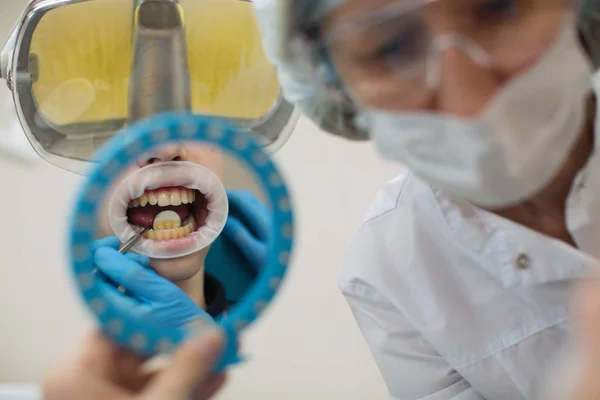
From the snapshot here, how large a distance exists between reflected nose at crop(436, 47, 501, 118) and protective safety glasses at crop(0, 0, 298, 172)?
0.53 meters

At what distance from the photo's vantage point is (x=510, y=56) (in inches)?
25.7

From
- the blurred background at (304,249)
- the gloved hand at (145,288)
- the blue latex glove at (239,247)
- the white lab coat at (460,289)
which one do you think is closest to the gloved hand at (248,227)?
the blue latex glove at (239,247)

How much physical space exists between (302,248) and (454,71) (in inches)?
38.1

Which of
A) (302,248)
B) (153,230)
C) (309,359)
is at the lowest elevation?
(309,359)

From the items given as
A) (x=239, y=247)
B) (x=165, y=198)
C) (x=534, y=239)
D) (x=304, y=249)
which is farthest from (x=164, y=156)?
(x=304, y=249)

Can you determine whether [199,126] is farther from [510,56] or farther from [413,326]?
[413,326]

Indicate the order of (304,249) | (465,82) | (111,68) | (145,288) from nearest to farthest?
1. (465,82)
2. (145,288)
3. (111,68)
4. (304,249)

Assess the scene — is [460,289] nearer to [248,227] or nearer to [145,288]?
[248,227]

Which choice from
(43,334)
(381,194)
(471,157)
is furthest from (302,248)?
(471,157)

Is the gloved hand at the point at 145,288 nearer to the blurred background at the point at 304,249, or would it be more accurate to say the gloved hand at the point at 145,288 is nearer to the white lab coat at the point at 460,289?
the white lab coat at the point at 460,289

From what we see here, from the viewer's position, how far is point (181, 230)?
2.96ft

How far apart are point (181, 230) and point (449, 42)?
49 centimetres

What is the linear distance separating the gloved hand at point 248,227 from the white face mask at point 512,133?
0.23 meters

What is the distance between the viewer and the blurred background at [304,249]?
1.55 m
